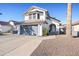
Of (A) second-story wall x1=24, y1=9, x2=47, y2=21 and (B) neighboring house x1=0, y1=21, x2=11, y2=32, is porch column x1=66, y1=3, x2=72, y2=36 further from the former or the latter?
(B) neighboring house x1=0, y1=21, x2=11, y2=32

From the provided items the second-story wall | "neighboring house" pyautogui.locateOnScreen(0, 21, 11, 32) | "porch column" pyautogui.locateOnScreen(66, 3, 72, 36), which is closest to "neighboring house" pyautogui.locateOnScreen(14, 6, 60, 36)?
the second-story wall

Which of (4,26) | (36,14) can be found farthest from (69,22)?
(4,26)

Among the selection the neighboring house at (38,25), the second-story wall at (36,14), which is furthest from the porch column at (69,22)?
the second-story wall at (36,14)

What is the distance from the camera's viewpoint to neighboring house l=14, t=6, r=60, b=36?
7442mm

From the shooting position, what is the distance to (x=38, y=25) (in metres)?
7.83

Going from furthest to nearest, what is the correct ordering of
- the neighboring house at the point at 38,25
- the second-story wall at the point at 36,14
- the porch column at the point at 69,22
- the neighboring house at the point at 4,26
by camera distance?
the second-story wall at the point at 36,14 → the porch column at the point at 69,22 → the neighboring house at the point at 38,25 → the neighboring house at the point at 4,26

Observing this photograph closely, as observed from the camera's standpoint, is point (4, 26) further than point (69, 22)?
No

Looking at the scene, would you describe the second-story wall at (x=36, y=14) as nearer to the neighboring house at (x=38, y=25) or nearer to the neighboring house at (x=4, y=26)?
the neighboring house at (x=38, y=25)

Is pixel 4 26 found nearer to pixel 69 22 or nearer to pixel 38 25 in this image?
pixel 38 25

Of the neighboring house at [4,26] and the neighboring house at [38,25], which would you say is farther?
the neighboring house at [38,25]

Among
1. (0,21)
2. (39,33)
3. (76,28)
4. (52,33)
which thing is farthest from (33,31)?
(76,28)

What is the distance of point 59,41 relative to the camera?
7.79 m

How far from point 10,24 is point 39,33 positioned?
52.9 inches

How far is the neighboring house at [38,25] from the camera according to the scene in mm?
7442
